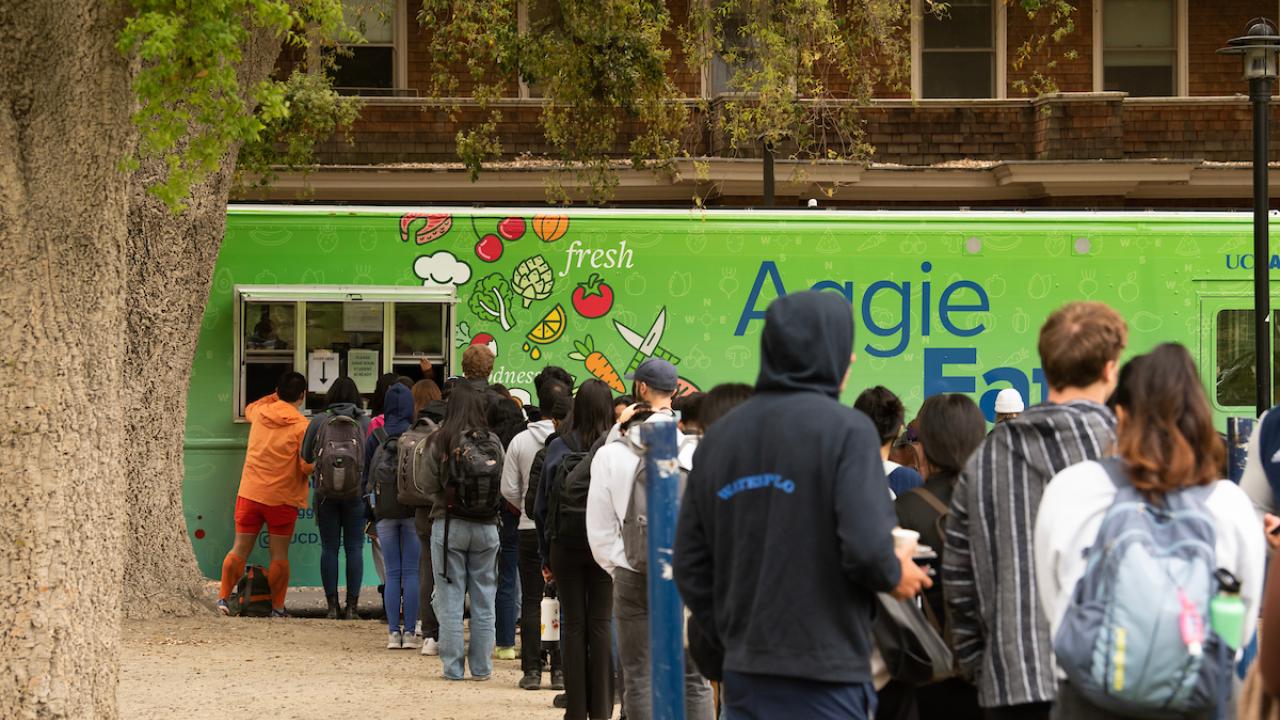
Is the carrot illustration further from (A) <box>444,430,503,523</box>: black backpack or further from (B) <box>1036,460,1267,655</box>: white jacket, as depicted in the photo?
(B) <box>1036,460,1267,655</box>: white jacket

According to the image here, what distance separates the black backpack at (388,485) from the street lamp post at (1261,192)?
6.15 metres

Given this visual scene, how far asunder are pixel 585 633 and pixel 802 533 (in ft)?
13.5

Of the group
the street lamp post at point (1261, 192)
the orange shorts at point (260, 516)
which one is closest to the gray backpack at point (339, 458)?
the orange shorts at point (260, 516)

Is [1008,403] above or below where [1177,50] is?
below

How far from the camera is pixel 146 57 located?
6.71 meters

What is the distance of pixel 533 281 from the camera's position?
1269cm

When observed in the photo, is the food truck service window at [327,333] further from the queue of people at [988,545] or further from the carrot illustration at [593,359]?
the queue of people at [988,545]

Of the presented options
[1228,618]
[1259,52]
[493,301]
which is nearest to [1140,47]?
[1259,52]

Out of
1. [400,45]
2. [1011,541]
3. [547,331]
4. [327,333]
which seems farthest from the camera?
[400,45]

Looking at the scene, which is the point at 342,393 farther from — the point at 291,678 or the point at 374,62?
the point at 374,62

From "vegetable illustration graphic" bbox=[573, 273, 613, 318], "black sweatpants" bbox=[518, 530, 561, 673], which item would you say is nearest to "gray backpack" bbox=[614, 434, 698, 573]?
"black sweatpants" bbox=[518, 530, 561, 673]

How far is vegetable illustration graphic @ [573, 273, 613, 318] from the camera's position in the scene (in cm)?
1270

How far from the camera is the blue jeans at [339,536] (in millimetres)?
12203

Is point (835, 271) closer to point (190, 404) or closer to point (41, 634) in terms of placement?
point (190, 404)
